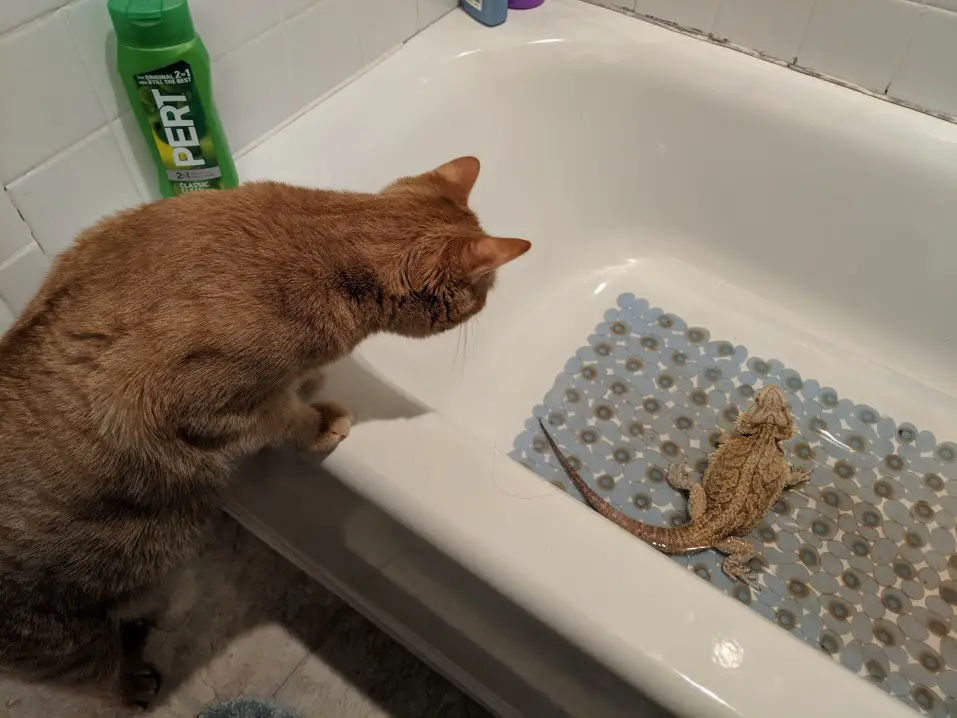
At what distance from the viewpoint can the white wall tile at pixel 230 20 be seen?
32.0 inches

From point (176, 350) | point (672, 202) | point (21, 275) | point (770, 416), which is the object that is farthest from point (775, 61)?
point (21, 275)

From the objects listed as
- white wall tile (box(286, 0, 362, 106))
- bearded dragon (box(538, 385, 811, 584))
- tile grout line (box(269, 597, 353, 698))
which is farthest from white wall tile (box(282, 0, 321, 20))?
tile grout line (box(269, 597, 353, 698))

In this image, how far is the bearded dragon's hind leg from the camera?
3.25 ft

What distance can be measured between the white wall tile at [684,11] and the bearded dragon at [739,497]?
635mm

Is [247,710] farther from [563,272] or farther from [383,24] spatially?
[383,24]

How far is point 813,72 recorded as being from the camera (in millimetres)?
1094

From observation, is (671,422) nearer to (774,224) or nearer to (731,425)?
(731,425)

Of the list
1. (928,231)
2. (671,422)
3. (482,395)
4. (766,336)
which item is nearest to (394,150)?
(482,395)

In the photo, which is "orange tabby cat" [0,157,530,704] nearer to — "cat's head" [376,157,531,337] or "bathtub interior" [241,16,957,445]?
"cat's head" [376,157,531,337]

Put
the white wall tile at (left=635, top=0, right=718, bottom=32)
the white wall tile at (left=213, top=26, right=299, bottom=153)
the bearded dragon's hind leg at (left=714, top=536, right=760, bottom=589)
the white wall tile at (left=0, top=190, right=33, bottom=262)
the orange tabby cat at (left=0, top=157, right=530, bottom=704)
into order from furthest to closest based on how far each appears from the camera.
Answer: the white wall tile at (left=635, top=0, right=718, bottom=32) < the bearded dragon's hind leg at (left=714, top=536, right=760, bottom=589) < the white wall tile at (left=213, top=26, right=299, bottom=153) < the white wall tile at (left=0, top=190, right=33, bottom=262) < the orange tabby cat at (left=0, top=157, right=530, bottom=704)

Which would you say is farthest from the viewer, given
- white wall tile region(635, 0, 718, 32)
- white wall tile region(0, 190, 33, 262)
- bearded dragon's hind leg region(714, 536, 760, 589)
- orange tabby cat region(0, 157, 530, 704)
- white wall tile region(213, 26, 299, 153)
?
white wall tile region(635, 0, 718, 32)

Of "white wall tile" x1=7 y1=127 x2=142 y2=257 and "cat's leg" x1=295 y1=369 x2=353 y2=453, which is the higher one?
"white wall tile" x1=7 y1=127 x2=142 y2=257

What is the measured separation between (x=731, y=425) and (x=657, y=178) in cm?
48

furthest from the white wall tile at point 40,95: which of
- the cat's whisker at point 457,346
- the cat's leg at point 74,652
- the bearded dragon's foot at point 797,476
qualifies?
the bearded dragon's foot at point 797,476
